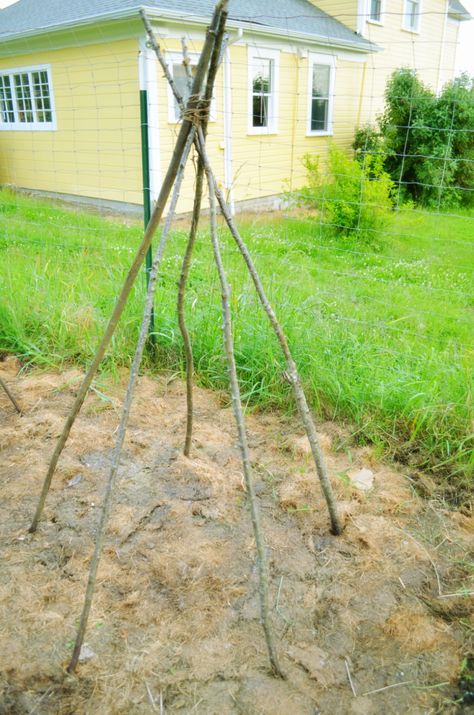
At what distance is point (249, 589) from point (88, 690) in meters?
0.64

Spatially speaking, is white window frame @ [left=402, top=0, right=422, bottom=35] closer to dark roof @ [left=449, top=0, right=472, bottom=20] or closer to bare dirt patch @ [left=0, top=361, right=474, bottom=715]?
dark roof @ [left=449, top=0, right=472, bottom=20]

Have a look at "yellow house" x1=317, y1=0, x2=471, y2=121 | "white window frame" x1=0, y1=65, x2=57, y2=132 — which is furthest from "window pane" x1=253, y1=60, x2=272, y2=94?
"white window frame" x1=0, y1=65, x2=57, y2=132

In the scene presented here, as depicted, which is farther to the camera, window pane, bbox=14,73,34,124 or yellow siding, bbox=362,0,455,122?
yellow siding, bbox=362,0,455,122

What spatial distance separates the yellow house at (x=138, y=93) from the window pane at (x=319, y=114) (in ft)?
0.10

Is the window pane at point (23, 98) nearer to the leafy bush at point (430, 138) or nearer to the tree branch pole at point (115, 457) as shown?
the leafy bush at point (430, 138)

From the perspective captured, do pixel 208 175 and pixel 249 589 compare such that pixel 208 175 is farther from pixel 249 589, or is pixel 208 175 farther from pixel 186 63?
pixel 249 589

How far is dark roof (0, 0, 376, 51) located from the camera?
8680mm

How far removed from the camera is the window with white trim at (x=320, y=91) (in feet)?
39.5

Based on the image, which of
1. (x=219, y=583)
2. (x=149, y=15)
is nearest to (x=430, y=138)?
(x=149, y=15)

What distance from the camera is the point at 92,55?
31.7 feet

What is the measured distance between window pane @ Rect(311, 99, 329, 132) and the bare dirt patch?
11.4 meters

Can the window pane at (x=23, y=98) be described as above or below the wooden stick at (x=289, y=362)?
above

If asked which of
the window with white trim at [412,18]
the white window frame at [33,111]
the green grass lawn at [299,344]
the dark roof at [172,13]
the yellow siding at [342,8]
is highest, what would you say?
the window with white trim at [412,18]

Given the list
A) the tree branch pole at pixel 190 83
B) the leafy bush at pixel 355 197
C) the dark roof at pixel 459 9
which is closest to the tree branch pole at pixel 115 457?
the tree branch pole at pixel 190 83
